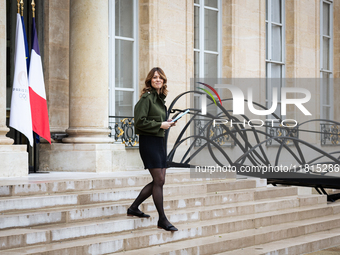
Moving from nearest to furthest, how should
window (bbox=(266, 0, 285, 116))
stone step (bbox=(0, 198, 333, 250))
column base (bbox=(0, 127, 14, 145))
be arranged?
1. stone step (bbox=(0, 198, 333, 250))
2. column base (bbox=(0, 127, 14, 145))
3. window (bbox=(266, 0, 285, 116))

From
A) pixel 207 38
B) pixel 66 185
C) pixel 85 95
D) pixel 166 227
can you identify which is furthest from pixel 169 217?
pixel 207 38

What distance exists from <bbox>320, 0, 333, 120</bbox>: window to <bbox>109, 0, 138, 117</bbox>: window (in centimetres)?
802

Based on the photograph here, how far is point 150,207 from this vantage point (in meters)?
6.57

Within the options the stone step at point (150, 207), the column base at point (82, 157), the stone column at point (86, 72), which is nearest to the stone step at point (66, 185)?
the stone step at point (150, 207)

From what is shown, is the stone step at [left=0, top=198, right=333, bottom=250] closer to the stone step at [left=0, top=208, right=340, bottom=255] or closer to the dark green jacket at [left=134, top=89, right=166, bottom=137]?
the stone step at [left=0, top=208, right=340, bottom=255]

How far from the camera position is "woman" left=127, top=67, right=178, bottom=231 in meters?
5.49

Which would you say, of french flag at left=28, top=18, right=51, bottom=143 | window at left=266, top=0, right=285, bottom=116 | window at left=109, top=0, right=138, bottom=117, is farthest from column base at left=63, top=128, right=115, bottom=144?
window at left=266, top=0, right=285, bottom=116

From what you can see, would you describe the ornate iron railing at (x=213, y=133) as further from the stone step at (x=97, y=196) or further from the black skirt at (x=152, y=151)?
the black skirt at (x=152, y=151)

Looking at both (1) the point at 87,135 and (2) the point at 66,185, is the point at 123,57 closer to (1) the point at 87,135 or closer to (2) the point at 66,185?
(1) the point at 87,135

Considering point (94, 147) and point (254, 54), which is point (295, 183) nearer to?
point (94, 147)

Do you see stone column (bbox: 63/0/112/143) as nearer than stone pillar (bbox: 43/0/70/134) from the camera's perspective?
Yes

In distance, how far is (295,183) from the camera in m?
9.08

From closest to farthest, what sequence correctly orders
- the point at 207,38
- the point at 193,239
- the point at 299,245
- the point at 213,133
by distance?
the point at 193,239 → the point at 299,245 → the point at 213,133 → the point at 207,38

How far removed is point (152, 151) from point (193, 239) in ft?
4.38
